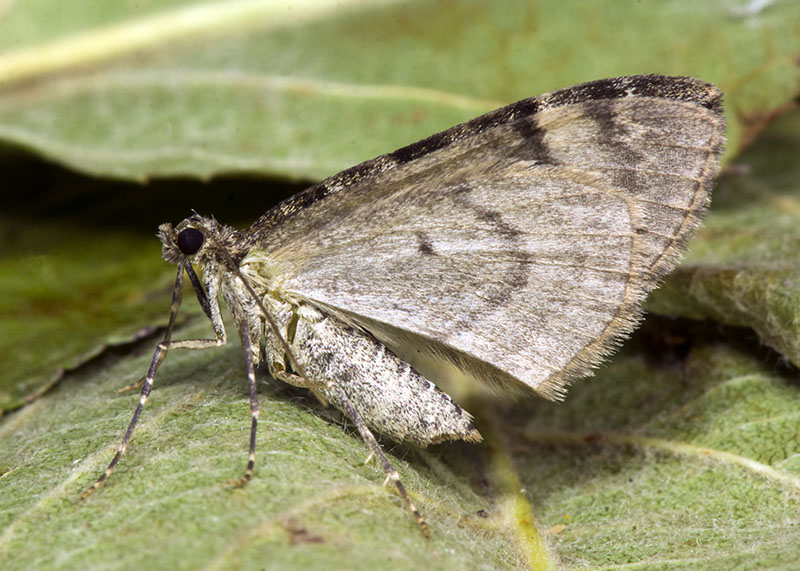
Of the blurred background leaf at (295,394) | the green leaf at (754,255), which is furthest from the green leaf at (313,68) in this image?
the green leaf at (754,255)

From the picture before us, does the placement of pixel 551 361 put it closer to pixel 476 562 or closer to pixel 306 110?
pixel 476 562

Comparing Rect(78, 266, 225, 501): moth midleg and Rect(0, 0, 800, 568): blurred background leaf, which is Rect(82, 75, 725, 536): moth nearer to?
Rect(78, 266, 225, 501): moth midleg

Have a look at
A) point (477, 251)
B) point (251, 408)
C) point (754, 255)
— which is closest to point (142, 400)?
point (251, 408)

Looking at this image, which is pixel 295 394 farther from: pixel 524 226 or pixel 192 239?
pixel 524 226

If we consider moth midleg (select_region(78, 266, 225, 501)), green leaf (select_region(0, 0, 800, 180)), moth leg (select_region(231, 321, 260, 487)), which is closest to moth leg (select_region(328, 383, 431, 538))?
moth leg (select_region(231, 321, 260, 487))

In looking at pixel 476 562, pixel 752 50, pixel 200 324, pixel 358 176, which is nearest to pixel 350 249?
pixel 358 176
